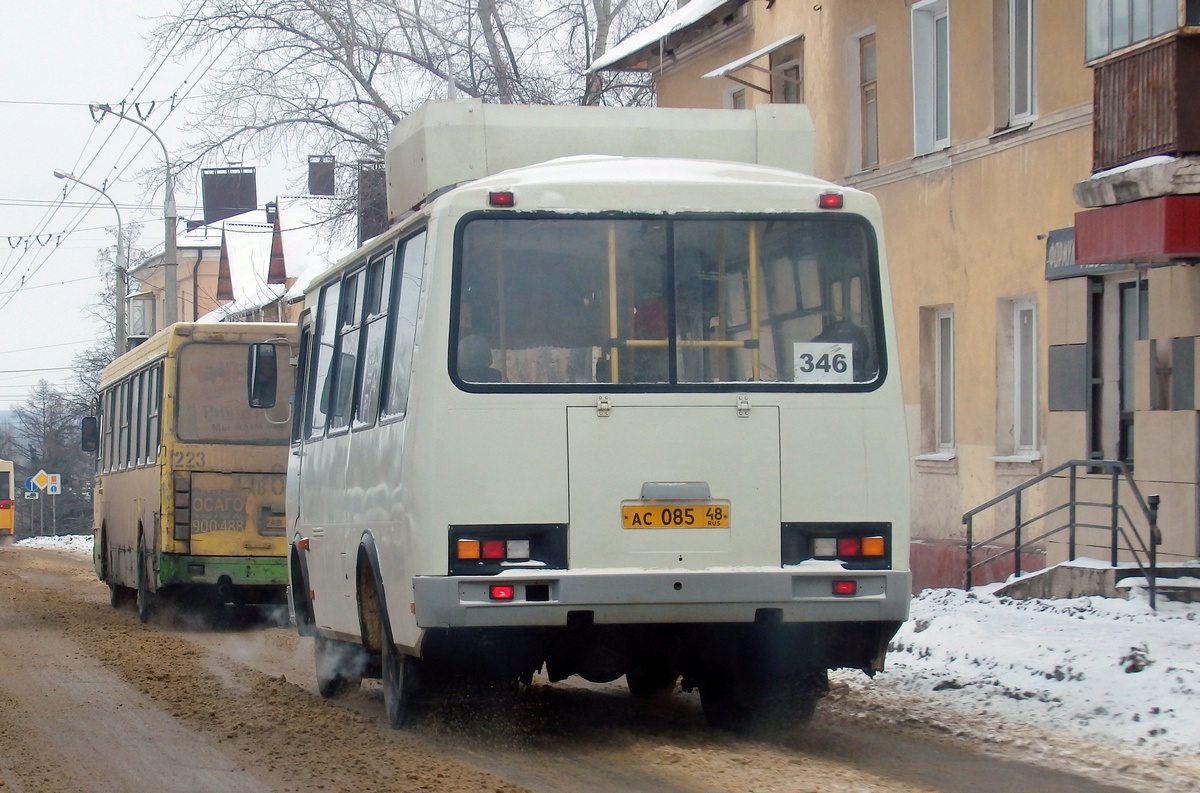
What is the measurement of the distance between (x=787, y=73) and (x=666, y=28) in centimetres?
337

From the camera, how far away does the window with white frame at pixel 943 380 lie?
19594 mm

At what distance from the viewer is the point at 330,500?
35.2 ft

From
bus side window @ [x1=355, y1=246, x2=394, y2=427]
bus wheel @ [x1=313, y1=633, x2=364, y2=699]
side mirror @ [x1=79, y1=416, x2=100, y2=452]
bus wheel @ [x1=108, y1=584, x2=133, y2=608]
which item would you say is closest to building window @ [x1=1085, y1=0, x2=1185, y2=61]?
bus side window @ [x1=355, y1=246, x2=394, y2=427]

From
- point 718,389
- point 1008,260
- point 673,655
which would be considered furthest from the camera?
point 1008,260

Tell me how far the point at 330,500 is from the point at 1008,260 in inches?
368

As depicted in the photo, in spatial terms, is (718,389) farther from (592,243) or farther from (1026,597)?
(1026,597)

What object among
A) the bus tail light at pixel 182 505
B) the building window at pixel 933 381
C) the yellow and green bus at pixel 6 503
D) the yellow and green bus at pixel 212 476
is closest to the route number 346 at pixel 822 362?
the yellow and green bus at pixel 212 476

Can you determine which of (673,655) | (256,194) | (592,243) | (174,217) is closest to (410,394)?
(592,243)

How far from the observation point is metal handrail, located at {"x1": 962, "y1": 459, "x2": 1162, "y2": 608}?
13.6m

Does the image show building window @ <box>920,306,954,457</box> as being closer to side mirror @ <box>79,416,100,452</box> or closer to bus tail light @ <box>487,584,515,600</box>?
side mirror @ <box>79,416,100,452</box>

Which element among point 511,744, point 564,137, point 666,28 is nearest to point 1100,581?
point 564,137

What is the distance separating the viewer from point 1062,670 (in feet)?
35.0

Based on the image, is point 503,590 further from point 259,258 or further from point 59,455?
point 59,455

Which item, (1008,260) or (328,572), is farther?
(1008,260)
